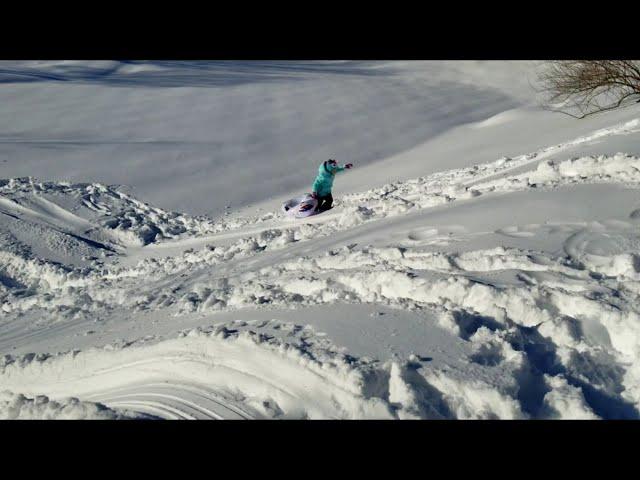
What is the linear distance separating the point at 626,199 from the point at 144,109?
41.4ft

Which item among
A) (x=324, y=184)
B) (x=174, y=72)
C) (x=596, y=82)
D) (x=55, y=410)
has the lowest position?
(x=55, y=410)

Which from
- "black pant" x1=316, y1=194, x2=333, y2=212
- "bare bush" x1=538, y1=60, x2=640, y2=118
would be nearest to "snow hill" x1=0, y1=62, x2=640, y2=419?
"black pant" x1=316, y1=194, x2=333, y2=212

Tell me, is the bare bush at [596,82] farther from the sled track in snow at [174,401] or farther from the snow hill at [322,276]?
the sled track in snow at [174,401]

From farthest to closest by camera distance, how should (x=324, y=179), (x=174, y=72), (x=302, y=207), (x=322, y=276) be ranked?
(x=174, y=72), (x=324, y=179), (x=302, y=207), (x=322, y=276)

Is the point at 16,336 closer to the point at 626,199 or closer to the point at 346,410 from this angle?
the point at 346,410

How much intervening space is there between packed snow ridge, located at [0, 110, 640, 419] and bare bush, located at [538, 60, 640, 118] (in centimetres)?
377

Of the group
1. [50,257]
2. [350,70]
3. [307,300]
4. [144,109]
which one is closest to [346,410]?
[307,300]

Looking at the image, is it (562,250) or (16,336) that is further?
(16,336)

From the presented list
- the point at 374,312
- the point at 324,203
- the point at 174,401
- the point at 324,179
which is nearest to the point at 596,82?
the point at 324,179

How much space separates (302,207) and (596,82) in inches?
264

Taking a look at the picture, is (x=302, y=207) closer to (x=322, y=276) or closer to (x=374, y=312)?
(x=322, y=276)

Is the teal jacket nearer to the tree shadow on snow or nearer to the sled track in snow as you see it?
the sled track in snow

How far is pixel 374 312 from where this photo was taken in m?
4.14

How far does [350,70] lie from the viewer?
22.3 meters
